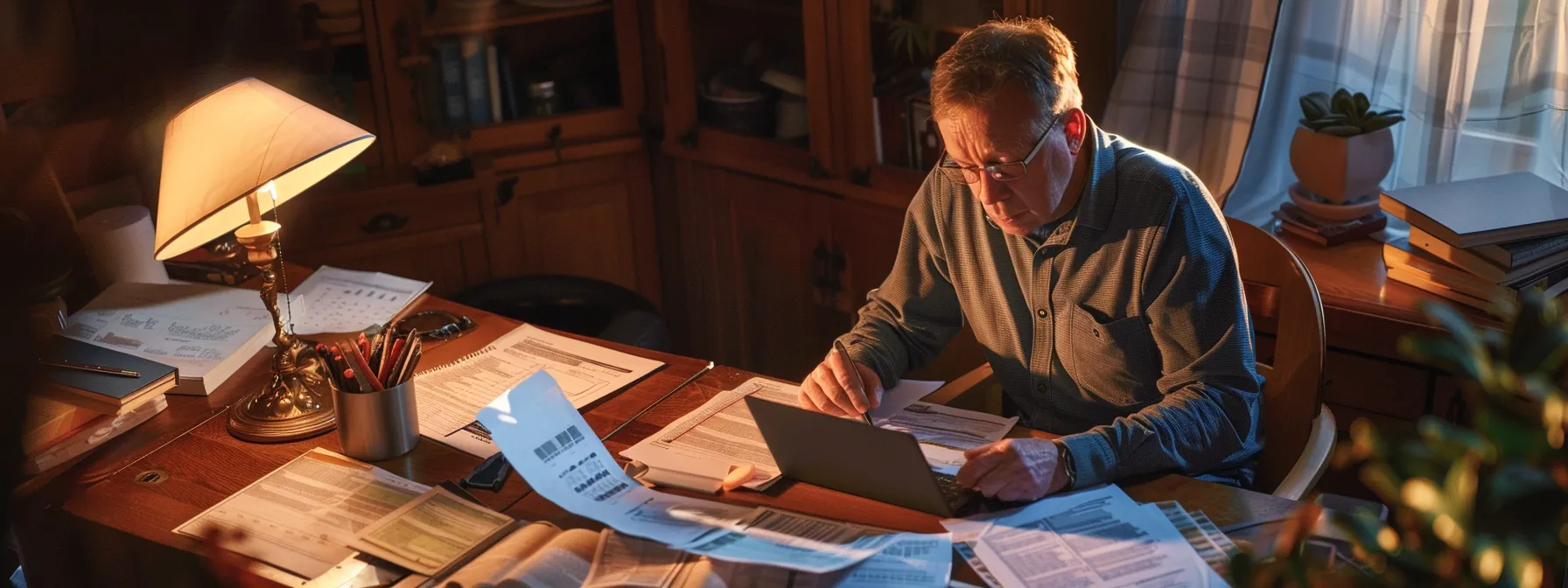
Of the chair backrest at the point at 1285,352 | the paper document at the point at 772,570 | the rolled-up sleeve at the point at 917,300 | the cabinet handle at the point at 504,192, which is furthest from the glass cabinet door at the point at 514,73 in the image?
the paper document at the point at 772,570

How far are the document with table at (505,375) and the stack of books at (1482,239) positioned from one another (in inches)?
46.2

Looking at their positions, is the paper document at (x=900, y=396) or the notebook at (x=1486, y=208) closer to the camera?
the paper document at (x=900, y=396)

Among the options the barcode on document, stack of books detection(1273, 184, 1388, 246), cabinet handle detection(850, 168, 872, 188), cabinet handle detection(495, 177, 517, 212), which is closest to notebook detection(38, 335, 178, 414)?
the barcode on document

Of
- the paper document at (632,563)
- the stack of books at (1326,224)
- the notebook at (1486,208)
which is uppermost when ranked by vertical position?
the notebook at (1486,208)

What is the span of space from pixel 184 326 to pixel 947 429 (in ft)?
3.82

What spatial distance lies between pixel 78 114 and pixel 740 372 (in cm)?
166

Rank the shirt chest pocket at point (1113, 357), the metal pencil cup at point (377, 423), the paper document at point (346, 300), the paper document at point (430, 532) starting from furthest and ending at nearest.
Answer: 1. the paper document at point (346, 300)
2. the shirt chest pocket at point (1113, 357)
3. the metal pencil cup at point (377, 423)
4. the paper document at point (430, 532)

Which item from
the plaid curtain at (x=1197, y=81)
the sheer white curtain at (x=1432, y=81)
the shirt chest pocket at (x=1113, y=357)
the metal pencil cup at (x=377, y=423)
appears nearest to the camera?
the metal pencil cup at (x=377, y=423)

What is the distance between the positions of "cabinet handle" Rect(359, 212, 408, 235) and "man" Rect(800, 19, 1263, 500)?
4.77ft

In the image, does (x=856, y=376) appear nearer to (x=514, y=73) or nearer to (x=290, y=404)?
(x=290, y=404)

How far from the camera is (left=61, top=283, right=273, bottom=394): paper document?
182 centimetres

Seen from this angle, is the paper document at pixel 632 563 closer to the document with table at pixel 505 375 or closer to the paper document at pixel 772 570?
the paper document at pixel 772 570

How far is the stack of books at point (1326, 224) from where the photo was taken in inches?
84.7

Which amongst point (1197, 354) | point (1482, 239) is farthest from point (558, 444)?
point (1482, 239)
